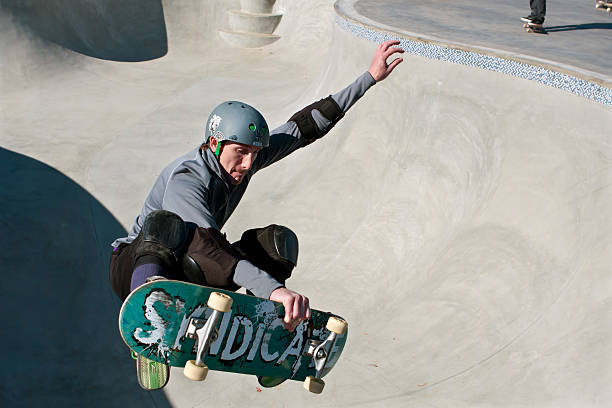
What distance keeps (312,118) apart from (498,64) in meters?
3.45

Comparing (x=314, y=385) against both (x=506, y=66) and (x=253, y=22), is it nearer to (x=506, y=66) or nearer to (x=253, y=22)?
(x=506, y=66)

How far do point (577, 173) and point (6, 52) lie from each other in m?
12.7

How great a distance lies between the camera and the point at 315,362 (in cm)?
379

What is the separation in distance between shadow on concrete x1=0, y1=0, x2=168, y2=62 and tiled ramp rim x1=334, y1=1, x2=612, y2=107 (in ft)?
29.1

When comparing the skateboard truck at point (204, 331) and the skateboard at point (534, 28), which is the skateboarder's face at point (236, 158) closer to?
the skateboard truck at point (204, 331)

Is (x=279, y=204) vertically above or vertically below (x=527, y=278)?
below

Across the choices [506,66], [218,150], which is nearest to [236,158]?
[218,150]

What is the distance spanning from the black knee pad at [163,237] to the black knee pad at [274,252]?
0.56 m

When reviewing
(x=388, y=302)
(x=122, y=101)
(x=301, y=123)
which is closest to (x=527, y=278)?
(x=388, y=302)

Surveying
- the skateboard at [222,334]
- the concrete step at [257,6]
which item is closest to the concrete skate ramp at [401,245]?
the skateboard at [222,334]

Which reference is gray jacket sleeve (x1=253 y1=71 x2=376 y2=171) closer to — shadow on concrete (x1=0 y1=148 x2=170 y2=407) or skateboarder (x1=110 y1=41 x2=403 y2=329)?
skateboarder (x1=110 y1=41 x2=403 y2=329)

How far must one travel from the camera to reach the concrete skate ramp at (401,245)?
5.12 m

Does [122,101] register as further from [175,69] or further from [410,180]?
[410,180]

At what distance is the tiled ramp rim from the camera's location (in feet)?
18.6
